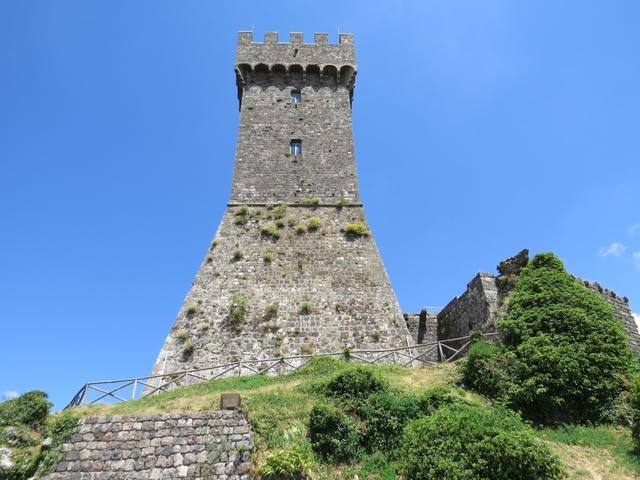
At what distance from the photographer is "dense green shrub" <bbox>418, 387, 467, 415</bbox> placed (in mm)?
10766

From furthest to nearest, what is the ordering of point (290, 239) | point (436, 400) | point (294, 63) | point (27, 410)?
1. point (294, 63)
2. point (290, 239)
3. point (436, 400)
4. point (27, 410)

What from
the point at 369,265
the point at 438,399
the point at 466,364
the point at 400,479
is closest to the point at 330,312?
the point at 369,265

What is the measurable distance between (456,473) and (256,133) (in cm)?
1771

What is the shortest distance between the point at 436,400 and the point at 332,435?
260 centimetres

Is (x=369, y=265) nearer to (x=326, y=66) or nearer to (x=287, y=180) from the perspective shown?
(x=287, y=180)

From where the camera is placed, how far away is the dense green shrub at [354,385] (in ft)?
37.4

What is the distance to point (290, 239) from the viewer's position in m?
19.4

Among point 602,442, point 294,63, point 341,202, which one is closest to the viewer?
point 602,442

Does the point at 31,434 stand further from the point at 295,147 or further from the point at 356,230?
the point at 295,147

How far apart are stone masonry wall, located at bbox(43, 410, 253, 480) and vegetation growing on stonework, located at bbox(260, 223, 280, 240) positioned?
9.61m

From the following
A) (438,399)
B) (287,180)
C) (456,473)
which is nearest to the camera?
(456,473)

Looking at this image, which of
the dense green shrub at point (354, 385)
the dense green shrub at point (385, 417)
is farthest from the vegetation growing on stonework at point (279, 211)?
the dense green shrub at point (385, 417)

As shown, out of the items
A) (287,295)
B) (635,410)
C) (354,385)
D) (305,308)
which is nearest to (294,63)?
(287,295)

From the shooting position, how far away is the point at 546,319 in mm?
13172
